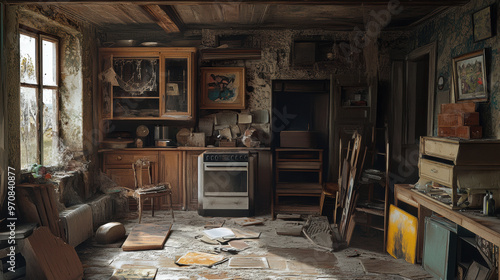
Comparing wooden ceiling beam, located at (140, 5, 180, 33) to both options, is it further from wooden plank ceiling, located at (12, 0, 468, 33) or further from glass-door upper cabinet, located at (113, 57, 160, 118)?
glass-door upper cabinet, located at (113, 57, 160, 118)

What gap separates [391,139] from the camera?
596 cm

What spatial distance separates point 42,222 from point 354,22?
495cm

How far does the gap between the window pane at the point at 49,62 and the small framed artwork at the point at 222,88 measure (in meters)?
2.17

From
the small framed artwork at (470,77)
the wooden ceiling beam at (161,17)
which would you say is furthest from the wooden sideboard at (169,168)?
the small framed artwork at (470,77)

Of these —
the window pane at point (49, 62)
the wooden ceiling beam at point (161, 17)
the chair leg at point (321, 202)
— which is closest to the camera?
the wooden ceiling beam at point (161, 17)

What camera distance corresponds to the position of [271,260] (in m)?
4.05

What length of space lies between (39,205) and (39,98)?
1549mm

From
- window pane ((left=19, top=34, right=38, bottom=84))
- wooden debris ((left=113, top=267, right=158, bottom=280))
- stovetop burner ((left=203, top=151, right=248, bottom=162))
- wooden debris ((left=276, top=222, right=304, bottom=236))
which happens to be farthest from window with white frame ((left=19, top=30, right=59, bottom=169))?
wooden debris ((left=276, top=222, right=304, bottom=236))

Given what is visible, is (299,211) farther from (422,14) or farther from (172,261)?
(422,14)

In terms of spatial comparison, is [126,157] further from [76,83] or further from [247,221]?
[247,221]

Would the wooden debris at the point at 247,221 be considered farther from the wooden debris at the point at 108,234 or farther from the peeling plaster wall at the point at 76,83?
the peeling plaster wall at the point at 76,83

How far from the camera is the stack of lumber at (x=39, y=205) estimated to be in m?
3.76

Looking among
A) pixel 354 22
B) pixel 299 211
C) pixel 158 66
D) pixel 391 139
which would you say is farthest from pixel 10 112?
pixel 391 139

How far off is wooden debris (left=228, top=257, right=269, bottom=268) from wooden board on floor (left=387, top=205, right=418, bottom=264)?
144cm
